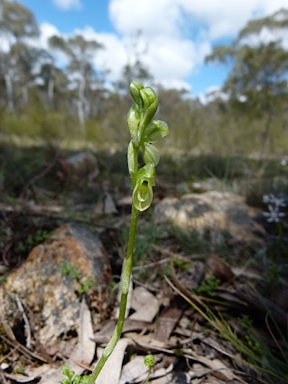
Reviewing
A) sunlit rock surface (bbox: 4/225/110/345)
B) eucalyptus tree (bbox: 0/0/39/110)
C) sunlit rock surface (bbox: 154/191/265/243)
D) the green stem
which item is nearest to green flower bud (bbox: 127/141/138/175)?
the green stem

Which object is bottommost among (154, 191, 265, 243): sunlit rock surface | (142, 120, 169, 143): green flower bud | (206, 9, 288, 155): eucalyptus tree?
(154, 191, 265, 243): sunlit rock surface

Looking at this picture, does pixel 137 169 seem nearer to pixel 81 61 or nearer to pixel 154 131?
pixel 154 131

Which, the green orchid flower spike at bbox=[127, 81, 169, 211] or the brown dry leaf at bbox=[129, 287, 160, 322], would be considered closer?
the green orchid flower spike at bbox=[127, 81, 169, 211]

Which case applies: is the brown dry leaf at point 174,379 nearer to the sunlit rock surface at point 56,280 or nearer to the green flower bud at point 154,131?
the sunlit rock surface at point 56,280

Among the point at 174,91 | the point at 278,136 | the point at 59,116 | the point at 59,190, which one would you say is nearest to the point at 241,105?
the point at 278,136

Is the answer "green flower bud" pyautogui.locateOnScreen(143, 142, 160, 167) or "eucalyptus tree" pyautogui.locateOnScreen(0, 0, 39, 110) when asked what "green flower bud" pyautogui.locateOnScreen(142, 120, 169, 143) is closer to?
"green flower bud" pyautogui.locateOnScreen(143, 142, 160, 167)

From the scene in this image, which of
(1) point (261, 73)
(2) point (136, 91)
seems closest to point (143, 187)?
(2) point (136, 91)

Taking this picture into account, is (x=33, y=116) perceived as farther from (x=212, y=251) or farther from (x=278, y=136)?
(x=212, y=251)
